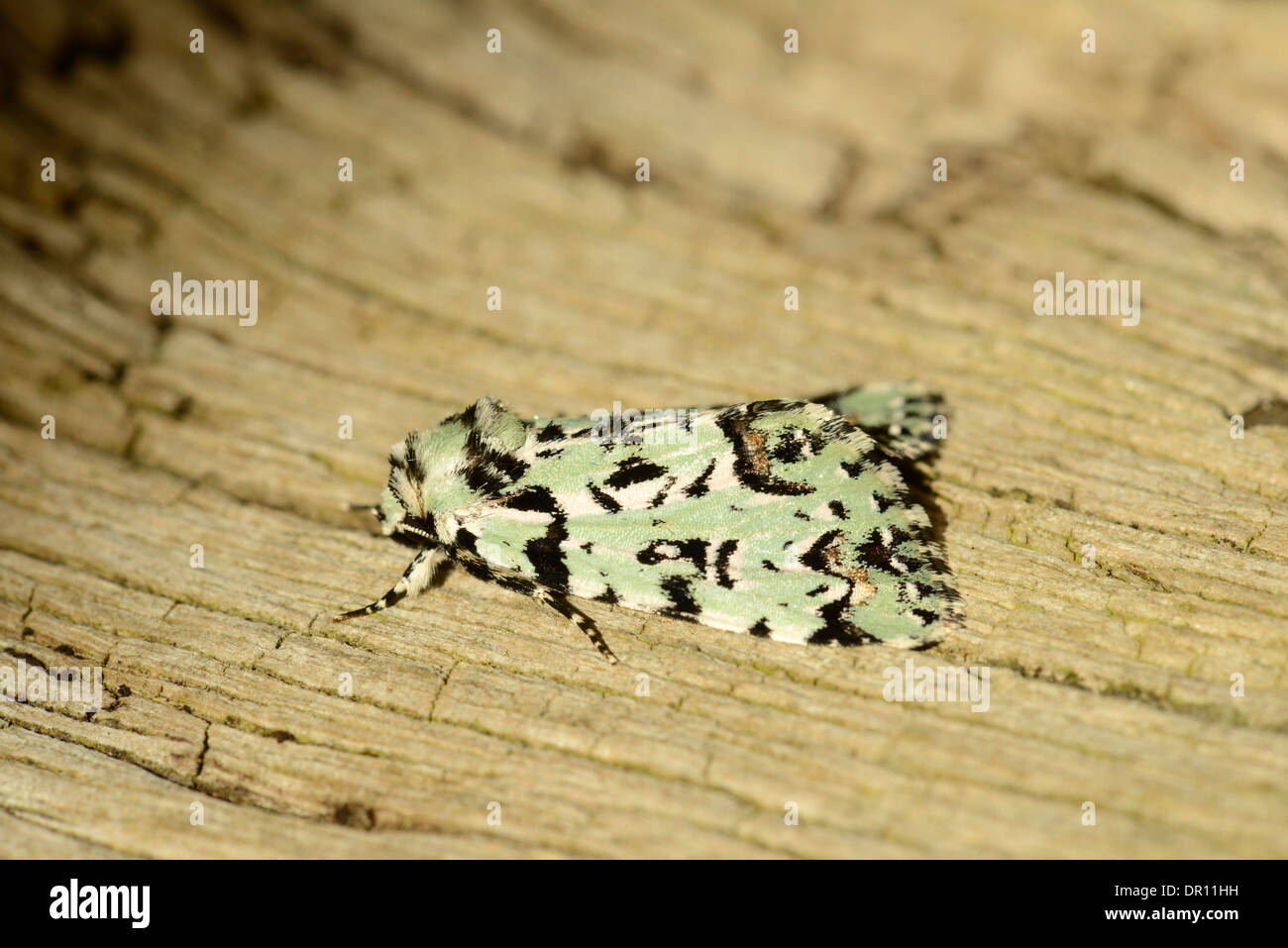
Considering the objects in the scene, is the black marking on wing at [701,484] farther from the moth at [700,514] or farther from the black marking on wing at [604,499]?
the black marking on wing at [604,499]

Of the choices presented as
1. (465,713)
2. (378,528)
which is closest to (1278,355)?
(465,713)

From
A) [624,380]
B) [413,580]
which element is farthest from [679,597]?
[624,380]

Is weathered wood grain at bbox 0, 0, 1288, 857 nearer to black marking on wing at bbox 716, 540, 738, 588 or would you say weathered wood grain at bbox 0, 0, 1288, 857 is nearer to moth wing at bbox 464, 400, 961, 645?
moth wing at bbox 464, 400, 961, 645

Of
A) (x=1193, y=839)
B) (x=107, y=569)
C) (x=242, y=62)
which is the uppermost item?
(x=242, y=62)

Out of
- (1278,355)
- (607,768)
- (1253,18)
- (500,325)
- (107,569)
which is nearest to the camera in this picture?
(607,768)

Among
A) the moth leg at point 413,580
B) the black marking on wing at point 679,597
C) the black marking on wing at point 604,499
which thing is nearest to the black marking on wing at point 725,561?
the black marking on wing at point 679,597

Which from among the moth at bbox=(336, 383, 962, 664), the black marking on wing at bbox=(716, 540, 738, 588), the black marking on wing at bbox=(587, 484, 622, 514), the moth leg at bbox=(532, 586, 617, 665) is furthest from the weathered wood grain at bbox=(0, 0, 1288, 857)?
the black marking on wing at bbox=(587, 484, 622, 514)

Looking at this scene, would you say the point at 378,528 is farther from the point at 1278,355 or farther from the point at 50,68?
the point at 1278,355
